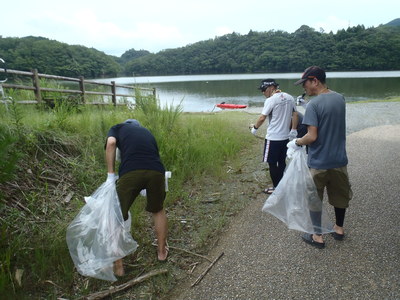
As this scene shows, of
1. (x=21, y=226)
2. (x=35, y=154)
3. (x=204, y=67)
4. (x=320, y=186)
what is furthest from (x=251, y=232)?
(x=204, y=67)

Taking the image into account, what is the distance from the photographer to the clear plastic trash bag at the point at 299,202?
9.46 feet

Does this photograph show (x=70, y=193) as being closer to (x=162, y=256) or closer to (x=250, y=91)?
(x=162, y=256)

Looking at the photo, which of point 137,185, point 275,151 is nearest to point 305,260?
point 275,151

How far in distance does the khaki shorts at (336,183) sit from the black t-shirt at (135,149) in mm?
1618

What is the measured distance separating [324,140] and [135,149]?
185 cm

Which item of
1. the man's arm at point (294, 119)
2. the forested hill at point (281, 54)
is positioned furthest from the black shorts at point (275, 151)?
the forested hill at point (281, 54)

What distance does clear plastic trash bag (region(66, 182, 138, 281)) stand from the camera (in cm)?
238

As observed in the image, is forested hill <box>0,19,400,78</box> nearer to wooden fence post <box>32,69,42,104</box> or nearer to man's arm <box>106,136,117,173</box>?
wooden fence post <box>32,69,42,104</box>

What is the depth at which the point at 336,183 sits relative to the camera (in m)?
2.85

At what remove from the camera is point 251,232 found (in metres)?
3.27

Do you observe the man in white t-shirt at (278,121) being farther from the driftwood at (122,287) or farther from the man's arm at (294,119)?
the driftwood at (122,287)

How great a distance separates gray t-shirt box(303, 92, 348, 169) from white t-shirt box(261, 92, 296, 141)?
108 centimetres

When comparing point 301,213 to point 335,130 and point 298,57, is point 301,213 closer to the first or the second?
point 335,130

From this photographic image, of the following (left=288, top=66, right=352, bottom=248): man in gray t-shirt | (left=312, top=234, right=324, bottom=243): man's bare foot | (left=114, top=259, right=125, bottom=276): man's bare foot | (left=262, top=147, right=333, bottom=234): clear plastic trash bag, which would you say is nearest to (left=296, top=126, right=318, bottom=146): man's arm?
(left=288, top=66, right=352, bottom=248): man in gray t-shirt
